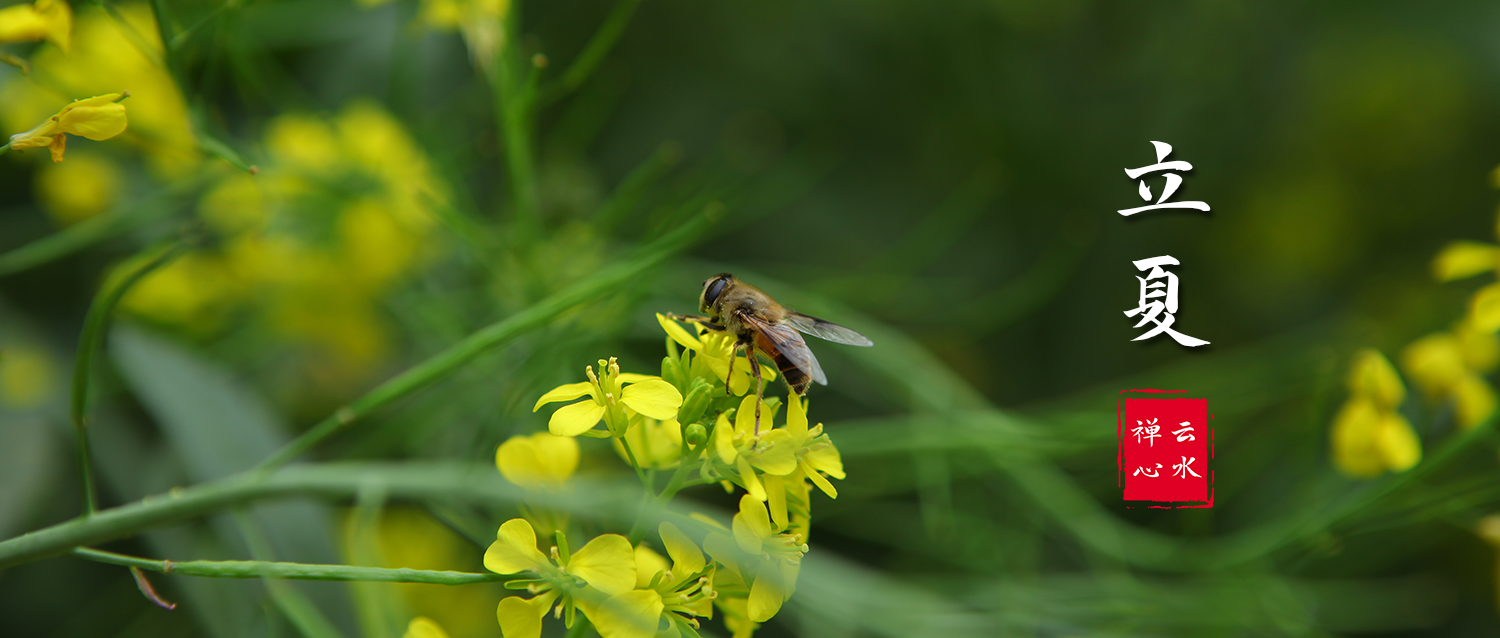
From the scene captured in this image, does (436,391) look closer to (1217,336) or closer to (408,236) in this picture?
(408,236)

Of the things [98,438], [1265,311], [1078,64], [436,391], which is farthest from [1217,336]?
[98,438]

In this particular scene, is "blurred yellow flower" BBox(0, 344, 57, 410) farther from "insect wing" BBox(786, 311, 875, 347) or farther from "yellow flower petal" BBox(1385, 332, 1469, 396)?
"yellow flower petal" BBox(1385, 332, 1469, 396)

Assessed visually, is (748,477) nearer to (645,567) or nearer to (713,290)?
(645,567)

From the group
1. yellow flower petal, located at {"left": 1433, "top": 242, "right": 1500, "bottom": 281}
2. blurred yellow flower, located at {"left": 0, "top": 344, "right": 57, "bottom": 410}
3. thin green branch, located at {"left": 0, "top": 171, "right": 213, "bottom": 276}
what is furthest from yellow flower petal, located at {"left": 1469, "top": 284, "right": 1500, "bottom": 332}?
blurred yellow flower, located at {"left": 0, "top": 344, "right": 57, "bottom": 410}

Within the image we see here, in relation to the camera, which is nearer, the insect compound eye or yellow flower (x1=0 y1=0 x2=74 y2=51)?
yellow flower (x1=0 y1=0 x2=74 y2=51)

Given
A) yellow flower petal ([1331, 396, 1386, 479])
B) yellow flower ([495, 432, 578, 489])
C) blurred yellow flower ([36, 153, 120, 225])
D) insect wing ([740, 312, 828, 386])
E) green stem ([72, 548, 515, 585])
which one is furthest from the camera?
blurred yellow flower ([36, 153, 120, 225])

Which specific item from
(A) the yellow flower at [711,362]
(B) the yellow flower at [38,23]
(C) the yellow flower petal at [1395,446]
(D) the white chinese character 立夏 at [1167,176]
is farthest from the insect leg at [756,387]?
(D) the white chinese character 立夏 at [1167,176]

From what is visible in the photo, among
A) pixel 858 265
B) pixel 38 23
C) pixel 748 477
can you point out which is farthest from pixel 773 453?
pixel 858 265
